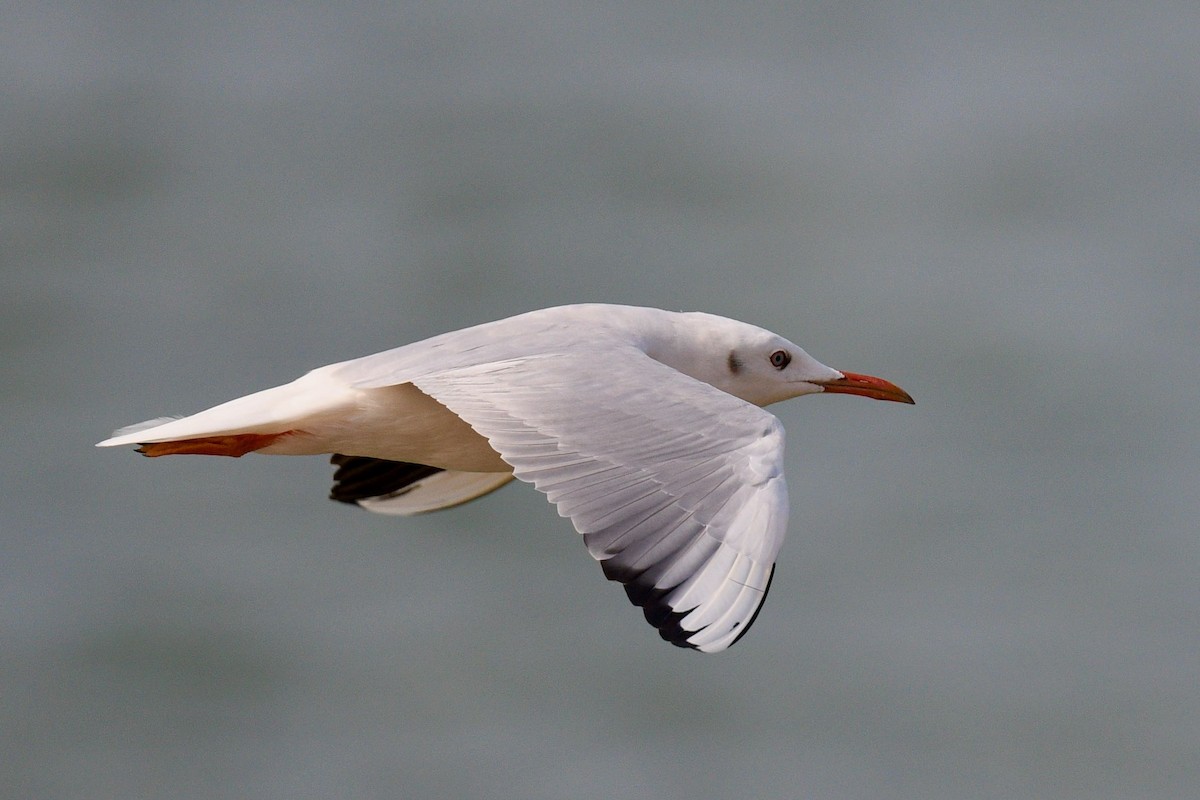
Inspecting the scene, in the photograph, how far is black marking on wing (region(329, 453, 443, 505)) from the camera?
17.8 ft

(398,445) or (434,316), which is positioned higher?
(398,445)

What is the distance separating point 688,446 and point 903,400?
147cm

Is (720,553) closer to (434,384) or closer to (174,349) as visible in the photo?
(434,384)

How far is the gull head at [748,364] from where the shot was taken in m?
4.64

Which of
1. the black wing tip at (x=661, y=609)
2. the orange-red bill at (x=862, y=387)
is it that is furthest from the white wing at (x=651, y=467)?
the orange-red bill at (x=862, y=387)

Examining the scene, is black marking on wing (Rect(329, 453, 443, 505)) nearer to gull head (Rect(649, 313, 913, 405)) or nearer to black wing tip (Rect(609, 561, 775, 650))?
gull head (Rect(649, 313, 913, 405))

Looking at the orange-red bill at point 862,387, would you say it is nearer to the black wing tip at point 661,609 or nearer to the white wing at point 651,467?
the white wing at point 651,467

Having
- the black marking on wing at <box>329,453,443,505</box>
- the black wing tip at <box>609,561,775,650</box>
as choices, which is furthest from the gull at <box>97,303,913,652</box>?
the black marking on wing at <box>329,453,443,505</box>

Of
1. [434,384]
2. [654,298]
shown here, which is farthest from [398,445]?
[654,298]

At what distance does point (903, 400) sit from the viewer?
195 inches


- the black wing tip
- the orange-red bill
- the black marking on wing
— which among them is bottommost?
the black marking on wing

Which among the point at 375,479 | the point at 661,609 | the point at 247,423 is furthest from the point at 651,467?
the point at 375,479

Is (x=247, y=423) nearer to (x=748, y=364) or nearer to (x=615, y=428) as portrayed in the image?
(x=615, y=428)

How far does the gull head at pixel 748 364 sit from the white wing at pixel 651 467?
569 millimetres
